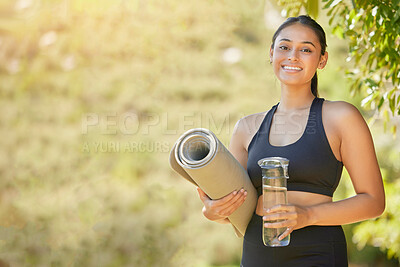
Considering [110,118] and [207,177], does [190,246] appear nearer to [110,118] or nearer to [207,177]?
[110,118]

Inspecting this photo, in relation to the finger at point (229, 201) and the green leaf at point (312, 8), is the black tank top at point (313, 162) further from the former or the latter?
the green leaf at point (312, 8)

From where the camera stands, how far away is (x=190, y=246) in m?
5.97

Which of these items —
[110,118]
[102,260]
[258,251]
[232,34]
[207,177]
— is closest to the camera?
[207,177]

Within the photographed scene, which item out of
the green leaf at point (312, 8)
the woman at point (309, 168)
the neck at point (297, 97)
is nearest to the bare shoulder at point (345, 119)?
the woman at point (309, 168)

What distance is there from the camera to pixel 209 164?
114 cm

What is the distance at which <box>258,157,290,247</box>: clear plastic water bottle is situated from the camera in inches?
46.9

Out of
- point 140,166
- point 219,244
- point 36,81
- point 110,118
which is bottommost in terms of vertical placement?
point 219,244

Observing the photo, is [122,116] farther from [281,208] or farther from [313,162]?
[281,208]

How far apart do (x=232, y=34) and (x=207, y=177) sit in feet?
18.3

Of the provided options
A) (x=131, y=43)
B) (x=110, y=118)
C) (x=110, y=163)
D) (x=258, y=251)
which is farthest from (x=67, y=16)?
(x=258, y=251)

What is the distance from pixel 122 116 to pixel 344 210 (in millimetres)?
4931

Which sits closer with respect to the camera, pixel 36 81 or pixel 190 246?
pixel 36 81

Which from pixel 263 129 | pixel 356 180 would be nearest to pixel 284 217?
pixel 356 180

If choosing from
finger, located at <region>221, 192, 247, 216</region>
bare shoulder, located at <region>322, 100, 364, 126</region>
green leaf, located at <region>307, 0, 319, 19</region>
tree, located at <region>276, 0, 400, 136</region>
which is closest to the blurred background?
tree, located at <region>276, 0, 400, 136</region>
